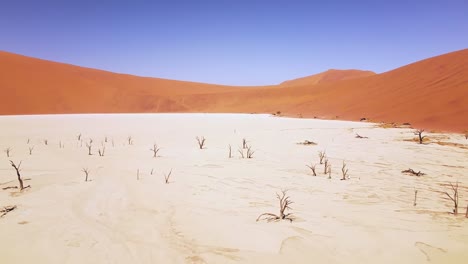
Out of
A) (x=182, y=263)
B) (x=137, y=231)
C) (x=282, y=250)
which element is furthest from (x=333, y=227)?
(x=137, y=231)

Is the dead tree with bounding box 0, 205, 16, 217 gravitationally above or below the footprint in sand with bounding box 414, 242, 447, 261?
above

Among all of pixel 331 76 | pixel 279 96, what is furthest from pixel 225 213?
pixel 331 76

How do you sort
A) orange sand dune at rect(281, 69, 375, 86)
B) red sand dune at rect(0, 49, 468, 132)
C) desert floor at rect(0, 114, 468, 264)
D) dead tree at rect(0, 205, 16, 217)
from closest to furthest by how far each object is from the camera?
desert floor at rect(0, 114, 468, 264) → dead tree at rect(0, 205, 16, 217) → red sand dune at rect(0, 49, 468, 132) → orange sand dune at rect(281, 69, 375, 86)

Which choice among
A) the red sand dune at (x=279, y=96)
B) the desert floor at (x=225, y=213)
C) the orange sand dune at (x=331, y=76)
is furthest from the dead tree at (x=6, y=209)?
the orange sand dune at (x=331, y=76)

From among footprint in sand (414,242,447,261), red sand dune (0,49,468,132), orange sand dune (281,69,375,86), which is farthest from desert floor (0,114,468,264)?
orange sand dune (281,69,375,86)

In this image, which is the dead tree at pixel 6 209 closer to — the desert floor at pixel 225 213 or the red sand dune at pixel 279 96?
the desert floor at pixel 225 213

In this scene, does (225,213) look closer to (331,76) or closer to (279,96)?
(279,96)

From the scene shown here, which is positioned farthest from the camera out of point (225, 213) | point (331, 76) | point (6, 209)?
point (331, 76)

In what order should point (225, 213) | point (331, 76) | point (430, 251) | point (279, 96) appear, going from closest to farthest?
point (430, 251), point (225, 213), point (279, 96), point (331, 76)

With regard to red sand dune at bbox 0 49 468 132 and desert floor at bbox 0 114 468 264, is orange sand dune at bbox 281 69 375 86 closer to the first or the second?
red sand dune at bbox 0 49 468 132

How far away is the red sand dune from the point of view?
1542 cm

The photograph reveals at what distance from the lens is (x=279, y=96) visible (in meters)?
34.3

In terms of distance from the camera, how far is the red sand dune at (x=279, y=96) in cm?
1542

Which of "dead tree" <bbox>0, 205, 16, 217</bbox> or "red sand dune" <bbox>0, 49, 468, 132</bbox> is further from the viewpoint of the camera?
"red sand dune" <bbox>0, 49, 468, 132</bbox>
